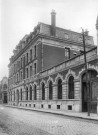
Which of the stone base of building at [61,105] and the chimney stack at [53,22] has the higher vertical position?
the chimney stack at [53,22]

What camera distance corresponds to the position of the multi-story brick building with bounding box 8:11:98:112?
2203 cm

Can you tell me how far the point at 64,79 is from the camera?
25109 millimetres

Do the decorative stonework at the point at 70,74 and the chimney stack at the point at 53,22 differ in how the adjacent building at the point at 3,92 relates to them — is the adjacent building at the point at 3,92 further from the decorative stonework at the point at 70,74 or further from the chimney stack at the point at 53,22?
the decorative stonework at the point at 70,74

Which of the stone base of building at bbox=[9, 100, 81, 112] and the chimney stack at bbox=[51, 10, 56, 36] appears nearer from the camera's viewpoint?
the stone base of building at bbox=[9, 100, 81, 112]

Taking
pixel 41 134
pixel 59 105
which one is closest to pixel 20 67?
pixel 59 105

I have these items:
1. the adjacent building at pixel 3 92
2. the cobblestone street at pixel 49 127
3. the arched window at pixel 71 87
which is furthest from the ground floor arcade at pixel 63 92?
the adjacent building at pixel 3 92

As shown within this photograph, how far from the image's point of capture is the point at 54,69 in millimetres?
28031

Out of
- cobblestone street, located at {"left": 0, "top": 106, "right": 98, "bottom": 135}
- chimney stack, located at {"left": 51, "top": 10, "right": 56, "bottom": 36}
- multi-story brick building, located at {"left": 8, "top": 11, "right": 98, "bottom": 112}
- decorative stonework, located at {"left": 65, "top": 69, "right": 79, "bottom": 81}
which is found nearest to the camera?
cobblestone street, located at {"left": 0, "top": 106, "right": 98, "bottom": 135}

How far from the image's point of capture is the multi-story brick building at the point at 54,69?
72.3ft

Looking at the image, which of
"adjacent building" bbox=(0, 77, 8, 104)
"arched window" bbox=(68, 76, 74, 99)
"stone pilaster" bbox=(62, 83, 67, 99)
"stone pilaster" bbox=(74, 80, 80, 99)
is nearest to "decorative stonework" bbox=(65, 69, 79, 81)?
"arched window" bbox=(68, 76, 74, 99)

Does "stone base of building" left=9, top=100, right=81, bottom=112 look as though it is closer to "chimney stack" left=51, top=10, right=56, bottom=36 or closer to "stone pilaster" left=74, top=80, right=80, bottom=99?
"stone pilaster" left=74, top=80, right=80, bottom=99

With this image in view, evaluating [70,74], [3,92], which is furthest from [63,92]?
[3,92]

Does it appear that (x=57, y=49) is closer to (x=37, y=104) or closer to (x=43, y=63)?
(x=43, y=63)

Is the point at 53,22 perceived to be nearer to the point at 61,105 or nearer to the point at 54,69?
the point at 54,69
